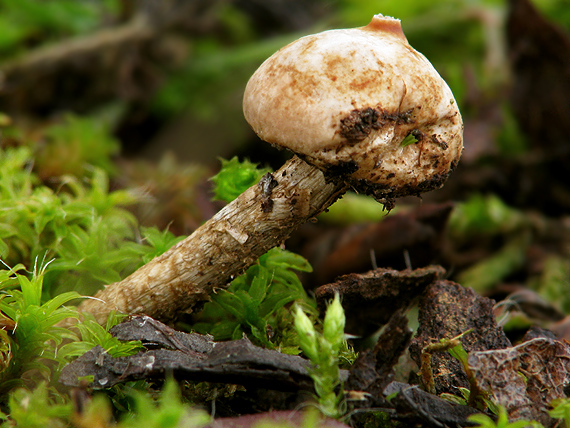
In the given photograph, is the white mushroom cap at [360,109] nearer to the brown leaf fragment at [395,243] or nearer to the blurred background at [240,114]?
the brown leaf fragment at [395,243]

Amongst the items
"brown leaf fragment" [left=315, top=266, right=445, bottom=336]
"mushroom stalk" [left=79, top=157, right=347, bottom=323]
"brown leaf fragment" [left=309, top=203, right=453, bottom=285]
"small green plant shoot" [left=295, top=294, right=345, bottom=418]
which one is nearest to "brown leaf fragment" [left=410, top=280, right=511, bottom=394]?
"brown leaf fragment" [left=315, top=266, right=445, bottom=336]

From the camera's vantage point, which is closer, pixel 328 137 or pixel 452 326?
pixel 328 137

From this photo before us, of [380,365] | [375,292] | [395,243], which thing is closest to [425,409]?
[380,365]

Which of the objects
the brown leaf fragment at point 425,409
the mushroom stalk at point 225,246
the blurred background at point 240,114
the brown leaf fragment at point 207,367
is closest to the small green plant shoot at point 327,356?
the brown leaf fragment at point 207,367

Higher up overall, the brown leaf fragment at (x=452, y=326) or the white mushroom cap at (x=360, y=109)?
the white mushroom cap at (x=360, y=109)

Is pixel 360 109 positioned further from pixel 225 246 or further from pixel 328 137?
pixel 225 246

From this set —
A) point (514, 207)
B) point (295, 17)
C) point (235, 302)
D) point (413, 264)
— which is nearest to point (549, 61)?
point (514, 207)

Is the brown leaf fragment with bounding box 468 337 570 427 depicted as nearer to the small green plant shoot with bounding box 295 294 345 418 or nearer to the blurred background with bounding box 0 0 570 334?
the small green plant shoot with bounding box 295 294 345 418

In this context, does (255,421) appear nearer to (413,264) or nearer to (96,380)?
(96,380)
